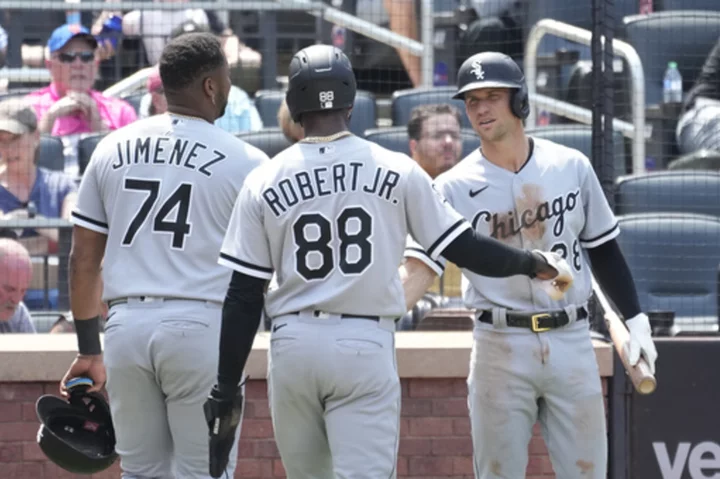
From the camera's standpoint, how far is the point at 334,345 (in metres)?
3.88

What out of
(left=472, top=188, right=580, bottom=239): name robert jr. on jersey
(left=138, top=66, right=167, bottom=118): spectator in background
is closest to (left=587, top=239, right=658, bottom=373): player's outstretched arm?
(left=472, top=188, right=580, bottom=239): name robert jr. on jersey

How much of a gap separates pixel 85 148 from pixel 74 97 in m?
0.61

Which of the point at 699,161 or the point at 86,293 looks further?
the point at 699,161

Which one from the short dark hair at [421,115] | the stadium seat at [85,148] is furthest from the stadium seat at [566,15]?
the stadium seat at [85,148]

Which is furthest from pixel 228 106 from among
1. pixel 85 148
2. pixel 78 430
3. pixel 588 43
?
pixel 78 430

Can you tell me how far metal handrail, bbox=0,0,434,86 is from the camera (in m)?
7.37

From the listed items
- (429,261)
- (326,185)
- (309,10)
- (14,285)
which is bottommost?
(14,285)

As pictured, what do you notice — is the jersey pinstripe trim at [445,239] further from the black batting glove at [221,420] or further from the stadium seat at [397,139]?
the stadium seat at [397,139]

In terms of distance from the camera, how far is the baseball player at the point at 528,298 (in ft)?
15.0

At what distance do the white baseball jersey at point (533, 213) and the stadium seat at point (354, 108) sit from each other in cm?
297

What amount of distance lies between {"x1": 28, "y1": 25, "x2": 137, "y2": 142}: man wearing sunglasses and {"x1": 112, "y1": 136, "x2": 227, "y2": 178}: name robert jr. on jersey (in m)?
3.43

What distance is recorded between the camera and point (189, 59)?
4.41 metres

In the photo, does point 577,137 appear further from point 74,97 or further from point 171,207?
point 171,207

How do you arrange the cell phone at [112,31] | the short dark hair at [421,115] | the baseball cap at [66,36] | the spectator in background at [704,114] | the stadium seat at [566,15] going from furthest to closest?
the cell phone at [112,31] < the stadium seat at [566,15] < the baseball cap at [66,36] < the spectator in background at [704,114] < the short dark hair at [421,115]
